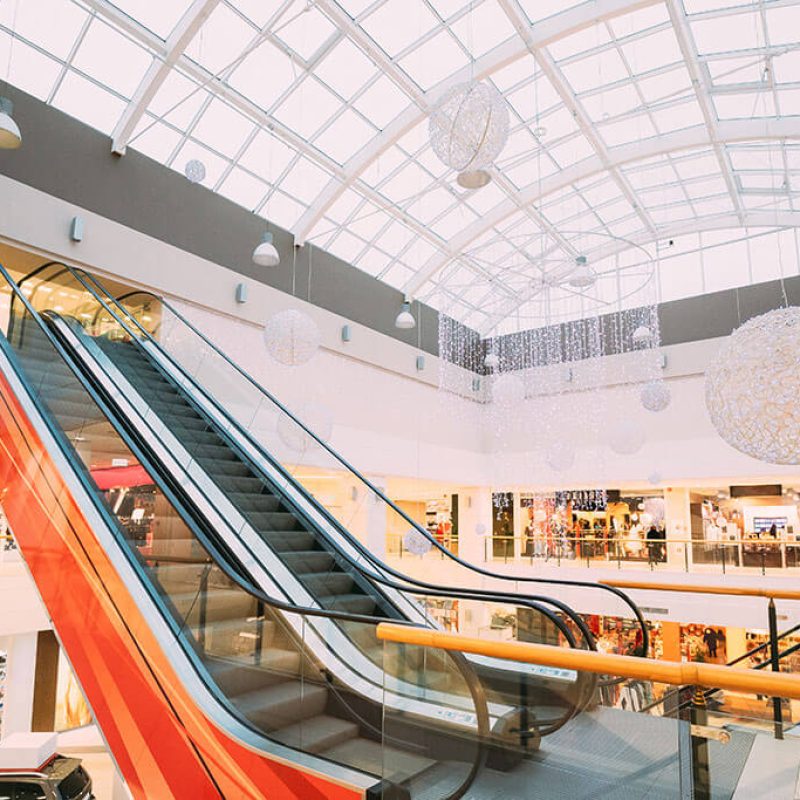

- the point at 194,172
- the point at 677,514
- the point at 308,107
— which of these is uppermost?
the point at 308,107

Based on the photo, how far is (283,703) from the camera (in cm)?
360

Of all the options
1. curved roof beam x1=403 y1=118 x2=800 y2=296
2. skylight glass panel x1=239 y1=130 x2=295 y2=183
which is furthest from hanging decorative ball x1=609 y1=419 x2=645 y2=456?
skylight glass panel x1=239 y1=130 x2=295 y2=183

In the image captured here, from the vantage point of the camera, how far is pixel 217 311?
13.2m

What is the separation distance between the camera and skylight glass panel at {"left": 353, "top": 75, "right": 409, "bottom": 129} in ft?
44.6

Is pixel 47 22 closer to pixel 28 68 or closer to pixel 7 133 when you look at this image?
pixel 28 68

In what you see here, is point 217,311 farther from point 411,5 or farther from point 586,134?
point 586,134

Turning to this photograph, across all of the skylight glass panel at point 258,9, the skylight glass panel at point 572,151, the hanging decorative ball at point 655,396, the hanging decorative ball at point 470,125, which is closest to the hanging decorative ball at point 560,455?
the hanging decorative ball at point 655,396

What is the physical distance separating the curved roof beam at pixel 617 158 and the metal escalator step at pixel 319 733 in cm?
1410

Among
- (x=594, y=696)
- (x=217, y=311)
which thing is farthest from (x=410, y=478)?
(x=594, y=696)

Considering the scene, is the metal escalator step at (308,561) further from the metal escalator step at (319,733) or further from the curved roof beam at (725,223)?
the curved roof beam at (725,223)

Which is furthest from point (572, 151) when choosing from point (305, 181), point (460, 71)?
point (305, 181)

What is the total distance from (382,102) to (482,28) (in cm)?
253

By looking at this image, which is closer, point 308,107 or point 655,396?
point 655,396

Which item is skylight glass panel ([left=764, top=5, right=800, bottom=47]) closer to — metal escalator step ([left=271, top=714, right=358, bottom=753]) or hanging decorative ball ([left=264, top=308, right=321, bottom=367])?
hanging decorative ball ([left=264, top=308, right=321, bottom=367])
